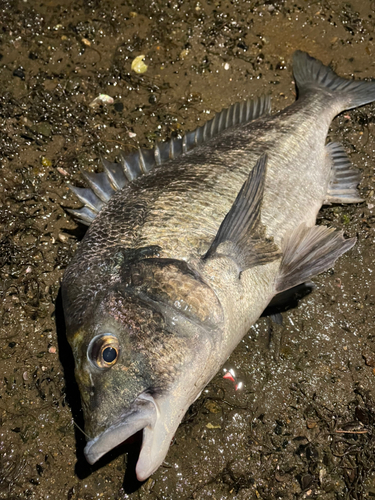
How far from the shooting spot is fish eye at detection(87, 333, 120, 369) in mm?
1947

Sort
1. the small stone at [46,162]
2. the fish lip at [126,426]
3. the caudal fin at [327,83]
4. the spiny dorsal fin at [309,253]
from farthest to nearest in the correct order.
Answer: the caudal fin at [327,83], the small stone at [46,162], the spiny dorsal fin at [309,253], the fish lip at [126,426]

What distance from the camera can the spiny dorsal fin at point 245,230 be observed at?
7.89 ft

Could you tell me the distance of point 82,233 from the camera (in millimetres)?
3496

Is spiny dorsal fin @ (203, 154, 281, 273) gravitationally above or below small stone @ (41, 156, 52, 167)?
below

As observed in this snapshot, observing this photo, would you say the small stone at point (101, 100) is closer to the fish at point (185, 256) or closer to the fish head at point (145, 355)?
the fish at point (185, 256)

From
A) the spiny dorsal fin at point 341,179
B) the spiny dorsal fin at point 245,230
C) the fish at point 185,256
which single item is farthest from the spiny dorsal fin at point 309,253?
the spiny dorsal fin at point 341,179

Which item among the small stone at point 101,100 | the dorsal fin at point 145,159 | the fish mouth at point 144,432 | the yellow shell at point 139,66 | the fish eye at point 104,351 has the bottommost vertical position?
the fish mouth at point 144,432

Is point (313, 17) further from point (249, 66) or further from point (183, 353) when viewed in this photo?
point (183, 353)

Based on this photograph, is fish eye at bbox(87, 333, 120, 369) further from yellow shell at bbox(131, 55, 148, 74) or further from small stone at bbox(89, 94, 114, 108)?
yellow shell at bbox(131, 55, 148, 74)

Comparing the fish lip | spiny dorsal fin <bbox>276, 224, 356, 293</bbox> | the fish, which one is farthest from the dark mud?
the fish lip

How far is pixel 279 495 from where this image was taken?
2926mm

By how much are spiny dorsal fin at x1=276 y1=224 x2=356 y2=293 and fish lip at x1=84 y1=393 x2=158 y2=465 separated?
1329 millimetres

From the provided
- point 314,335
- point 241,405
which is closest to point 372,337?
point 314,335

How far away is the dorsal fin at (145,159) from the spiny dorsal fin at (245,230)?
3.38 feet
